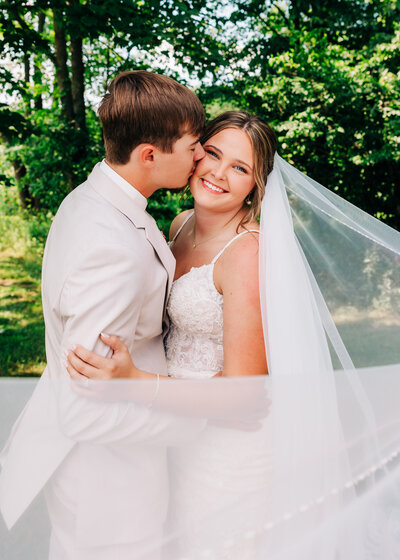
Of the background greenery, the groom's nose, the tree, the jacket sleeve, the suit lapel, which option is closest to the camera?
the jacket sleeve

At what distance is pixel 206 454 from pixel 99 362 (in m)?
0.68

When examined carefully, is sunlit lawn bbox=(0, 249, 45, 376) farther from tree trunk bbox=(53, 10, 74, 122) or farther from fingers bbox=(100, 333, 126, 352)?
fingers bbox=(100, 333, 126, 352)

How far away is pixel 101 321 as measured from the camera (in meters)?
1.52

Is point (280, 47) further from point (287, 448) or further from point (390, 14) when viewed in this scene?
point (287, 448)

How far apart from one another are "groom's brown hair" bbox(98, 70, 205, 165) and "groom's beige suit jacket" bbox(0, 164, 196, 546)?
0.26 metres

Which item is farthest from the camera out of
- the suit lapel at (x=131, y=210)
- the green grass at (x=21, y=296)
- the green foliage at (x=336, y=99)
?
the green foliage at (x=336, y=99)

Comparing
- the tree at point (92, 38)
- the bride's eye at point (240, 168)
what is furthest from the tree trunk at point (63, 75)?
the bride's eye at point (240, 168)

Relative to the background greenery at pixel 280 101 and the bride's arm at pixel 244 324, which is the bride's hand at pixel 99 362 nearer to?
the bride's arm at pixel 244 324

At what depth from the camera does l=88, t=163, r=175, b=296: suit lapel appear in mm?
1792

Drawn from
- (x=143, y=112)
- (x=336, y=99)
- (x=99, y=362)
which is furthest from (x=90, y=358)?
(x=336, y=99)

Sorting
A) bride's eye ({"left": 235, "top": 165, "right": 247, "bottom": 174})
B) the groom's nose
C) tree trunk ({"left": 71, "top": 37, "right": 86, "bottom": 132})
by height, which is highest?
tree trunk ({"left": 71, "top": 37, "right": 86, "bottom": 132})

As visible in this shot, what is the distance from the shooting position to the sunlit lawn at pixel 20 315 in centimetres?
595

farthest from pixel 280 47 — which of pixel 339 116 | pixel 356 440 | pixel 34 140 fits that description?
pixel 356 440

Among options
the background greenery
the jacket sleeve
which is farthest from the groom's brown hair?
the background greenery
